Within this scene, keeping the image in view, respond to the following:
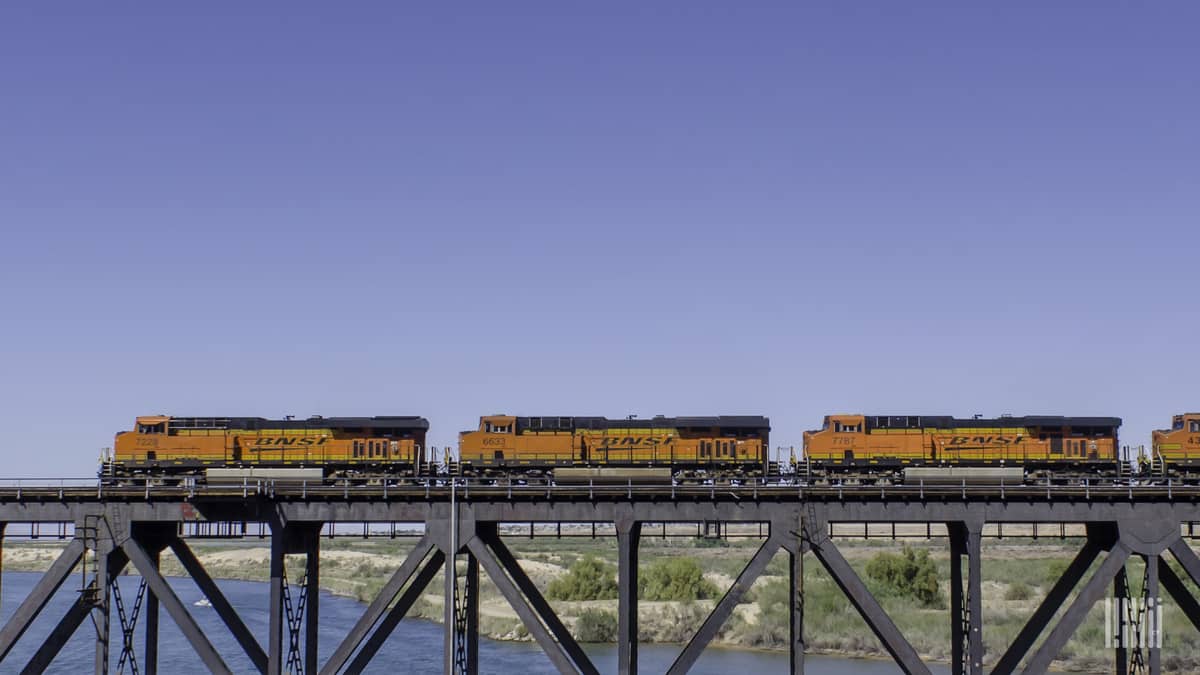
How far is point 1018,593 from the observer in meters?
79.1

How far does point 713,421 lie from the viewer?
49.5m

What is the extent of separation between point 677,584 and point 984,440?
3869 cm

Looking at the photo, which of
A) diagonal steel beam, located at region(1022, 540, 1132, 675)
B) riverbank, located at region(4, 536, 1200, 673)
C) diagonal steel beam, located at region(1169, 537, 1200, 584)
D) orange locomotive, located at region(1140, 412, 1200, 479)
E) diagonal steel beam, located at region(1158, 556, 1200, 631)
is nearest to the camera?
diagonal steel beam, located at region(1022, 540, 1132, 675)

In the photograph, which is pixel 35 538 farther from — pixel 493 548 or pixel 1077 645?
pixel 1077 645

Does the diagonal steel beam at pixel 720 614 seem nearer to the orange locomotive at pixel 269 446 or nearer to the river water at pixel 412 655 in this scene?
the orange locomotive at pixel 269 446

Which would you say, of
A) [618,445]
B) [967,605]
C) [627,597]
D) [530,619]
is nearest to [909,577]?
[618,445]

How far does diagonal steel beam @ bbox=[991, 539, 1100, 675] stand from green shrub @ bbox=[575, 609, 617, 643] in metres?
A: 44.7

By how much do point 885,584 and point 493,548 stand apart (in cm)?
5370

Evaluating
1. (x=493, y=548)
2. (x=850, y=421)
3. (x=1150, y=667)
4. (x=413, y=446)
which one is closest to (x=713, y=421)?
(x=850, y=421)

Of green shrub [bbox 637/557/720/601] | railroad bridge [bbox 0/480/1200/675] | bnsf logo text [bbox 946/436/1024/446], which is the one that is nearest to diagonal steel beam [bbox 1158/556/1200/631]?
railroad bridge [bbox 0/480/1200/675]

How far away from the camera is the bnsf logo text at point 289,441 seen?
165ft

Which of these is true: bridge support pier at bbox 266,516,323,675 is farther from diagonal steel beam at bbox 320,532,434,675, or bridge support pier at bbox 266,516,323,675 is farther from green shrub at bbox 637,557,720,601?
green shrub at bbox 637,557,720,601

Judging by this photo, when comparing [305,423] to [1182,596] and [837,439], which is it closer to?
[837,439]

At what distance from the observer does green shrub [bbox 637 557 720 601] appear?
83.3 m
